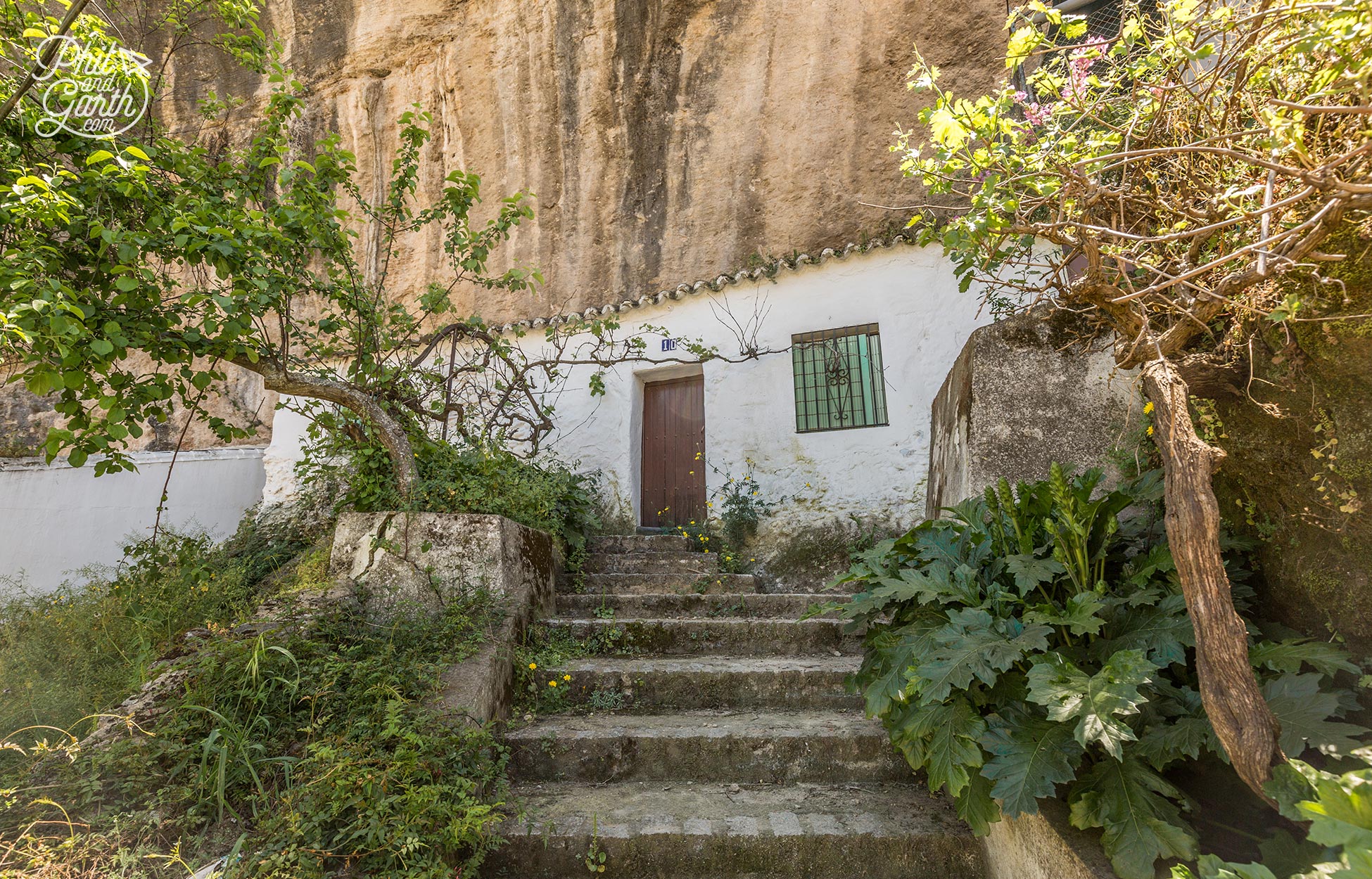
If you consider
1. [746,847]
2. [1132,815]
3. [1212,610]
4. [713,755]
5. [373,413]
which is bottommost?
[746,847]

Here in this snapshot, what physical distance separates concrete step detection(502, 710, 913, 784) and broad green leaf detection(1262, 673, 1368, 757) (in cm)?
154

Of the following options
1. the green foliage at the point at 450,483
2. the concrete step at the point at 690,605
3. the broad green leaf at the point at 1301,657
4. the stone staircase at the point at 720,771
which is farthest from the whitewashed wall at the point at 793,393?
the broad green leaf at the point at 1301,657

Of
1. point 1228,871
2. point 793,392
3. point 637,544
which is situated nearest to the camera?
point 1228,871

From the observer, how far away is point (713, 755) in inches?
123

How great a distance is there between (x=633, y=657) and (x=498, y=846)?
1660 mm

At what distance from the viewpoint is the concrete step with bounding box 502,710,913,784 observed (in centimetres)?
306

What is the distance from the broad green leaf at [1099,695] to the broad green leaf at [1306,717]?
292 millimetres

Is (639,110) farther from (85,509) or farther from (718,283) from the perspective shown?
(85,509)

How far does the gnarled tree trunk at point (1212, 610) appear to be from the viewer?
166 centimetres

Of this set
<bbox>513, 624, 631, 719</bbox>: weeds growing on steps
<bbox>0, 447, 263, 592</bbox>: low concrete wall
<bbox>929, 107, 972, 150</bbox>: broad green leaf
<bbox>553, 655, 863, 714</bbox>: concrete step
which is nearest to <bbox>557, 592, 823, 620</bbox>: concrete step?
<bbox>513, 624, 631, 719</bbox>: weeds growing on steps

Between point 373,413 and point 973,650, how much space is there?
3610 mm

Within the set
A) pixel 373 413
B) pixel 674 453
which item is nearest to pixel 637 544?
pixel 674 453

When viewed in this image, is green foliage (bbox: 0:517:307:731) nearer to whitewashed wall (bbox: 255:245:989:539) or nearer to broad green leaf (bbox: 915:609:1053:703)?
broad green leaf (bbox: 915:609:1053:703)

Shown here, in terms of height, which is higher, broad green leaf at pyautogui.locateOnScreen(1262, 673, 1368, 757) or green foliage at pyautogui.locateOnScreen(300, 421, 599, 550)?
green foliage at pyautogui.locateOnScreen(300, 421, 599, 550)
